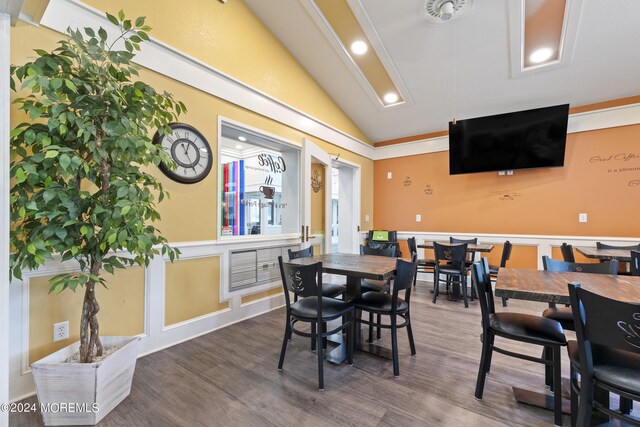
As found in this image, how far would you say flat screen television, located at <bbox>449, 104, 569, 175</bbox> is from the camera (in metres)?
4.09

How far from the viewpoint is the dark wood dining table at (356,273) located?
2080 millimetres

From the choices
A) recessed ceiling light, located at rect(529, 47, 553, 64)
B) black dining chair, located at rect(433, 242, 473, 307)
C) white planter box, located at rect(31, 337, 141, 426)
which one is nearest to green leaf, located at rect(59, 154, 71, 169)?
white planter box, located at rect(31, 337, 141, 426)

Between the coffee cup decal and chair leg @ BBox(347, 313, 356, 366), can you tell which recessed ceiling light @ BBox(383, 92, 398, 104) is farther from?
chair leg @ BBox(347, 313, 356, 366)

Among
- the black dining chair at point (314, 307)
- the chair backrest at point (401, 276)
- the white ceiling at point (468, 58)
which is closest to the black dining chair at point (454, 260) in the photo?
the chair backrest at point (401, 276)

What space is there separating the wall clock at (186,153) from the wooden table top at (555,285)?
268 cm

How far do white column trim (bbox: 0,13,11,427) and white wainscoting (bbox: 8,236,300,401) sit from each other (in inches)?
33.3

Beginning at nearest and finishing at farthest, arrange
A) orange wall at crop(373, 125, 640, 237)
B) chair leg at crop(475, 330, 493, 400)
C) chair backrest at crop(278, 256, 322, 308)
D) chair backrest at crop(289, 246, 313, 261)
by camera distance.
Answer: chair leg at crop(475, 330, 493, 400) → chair backrest at crop(278, 256, 322, 308) → chair backrest at crop(289, 246, 313, 261) → orange wall at crop(373, 125, 640, 237)

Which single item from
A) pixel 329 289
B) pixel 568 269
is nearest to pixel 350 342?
pixel 329 289

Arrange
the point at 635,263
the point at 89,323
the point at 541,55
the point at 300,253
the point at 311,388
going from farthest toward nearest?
the point at 541,55
the point at 300,253
the point at 635,263
the point at 311,388
the point at 89,323

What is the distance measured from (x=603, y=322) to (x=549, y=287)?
0.42 m

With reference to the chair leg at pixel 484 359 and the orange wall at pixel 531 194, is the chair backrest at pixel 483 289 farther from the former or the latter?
the orange wall at pixel 531 194

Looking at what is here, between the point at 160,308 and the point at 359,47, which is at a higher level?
the point at 359,47

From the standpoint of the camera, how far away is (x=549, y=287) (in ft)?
5.11

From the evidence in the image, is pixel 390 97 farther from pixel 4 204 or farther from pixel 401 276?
pixel 4 204
